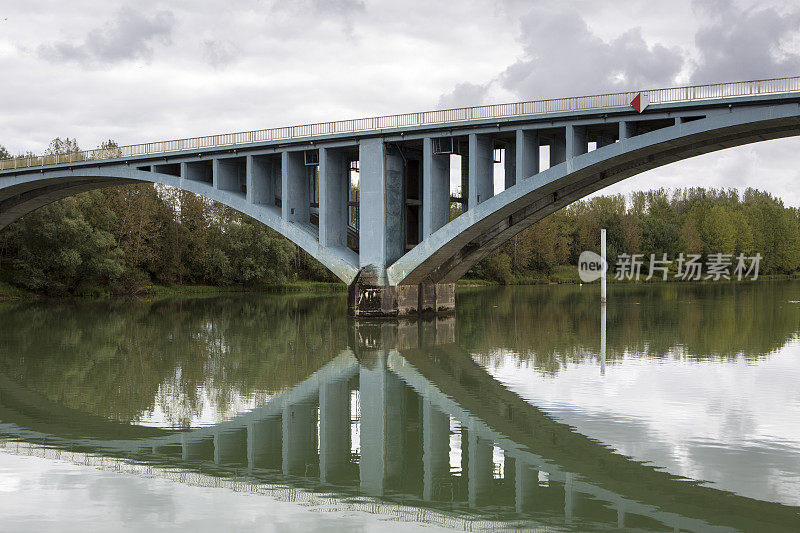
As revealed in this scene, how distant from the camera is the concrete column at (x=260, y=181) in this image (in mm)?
42938

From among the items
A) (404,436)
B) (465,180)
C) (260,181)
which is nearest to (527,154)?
(465,180)

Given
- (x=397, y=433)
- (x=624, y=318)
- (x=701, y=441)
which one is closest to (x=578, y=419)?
(x=701, y=441)

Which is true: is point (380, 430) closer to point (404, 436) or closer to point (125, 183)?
point (404, 436)

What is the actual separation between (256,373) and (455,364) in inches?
219

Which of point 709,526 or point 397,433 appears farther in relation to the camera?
point 397,433

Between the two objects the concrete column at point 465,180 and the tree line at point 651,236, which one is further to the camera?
the tree line at point 651,236

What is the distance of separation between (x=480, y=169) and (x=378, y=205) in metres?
5.41

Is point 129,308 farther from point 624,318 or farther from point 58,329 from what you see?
point 624,318

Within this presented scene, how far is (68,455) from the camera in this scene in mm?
11359

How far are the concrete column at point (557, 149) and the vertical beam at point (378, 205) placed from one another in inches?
309

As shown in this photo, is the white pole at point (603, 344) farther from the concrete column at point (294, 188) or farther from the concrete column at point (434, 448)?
the concrete column at point (294, 188)

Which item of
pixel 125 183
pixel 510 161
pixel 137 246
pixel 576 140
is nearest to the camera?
pixel 576 140

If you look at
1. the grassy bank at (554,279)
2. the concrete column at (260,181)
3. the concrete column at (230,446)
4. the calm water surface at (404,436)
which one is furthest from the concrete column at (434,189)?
the grassy bank at (554,279)

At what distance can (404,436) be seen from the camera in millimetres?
12617
